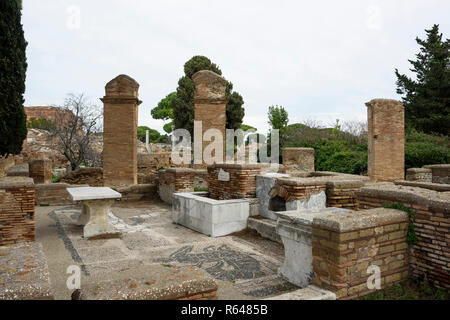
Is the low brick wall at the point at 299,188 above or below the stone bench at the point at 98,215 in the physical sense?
above

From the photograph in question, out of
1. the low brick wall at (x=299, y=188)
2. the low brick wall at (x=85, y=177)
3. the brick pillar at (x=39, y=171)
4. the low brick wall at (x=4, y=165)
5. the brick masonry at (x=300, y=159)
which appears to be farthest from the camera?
the brick masonry at (x=300, y=159)

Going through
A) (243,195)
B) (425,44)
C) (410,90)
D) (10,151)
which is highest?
(425,44)

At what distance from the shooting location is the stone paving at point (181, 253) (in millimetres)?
3977

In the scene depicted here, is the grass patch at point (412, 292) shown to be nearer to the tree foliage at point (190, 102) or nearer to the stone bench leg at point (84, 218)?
the stone bench leg at point (84, 218)

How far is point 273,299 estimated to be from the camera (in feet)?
9.06

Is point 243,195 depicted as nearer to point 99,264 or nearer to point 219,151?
point 99,264

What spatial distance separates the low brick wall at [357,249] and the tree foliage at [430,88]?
18409 mm

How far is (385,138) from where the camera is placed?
37.4 feet

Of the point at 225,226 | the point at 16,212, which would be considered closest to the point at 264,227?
the point at 225,226

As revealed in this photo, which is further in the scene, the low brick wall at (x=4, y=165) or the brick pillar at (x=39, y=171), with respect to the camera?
the brick pillar at (x=39, y=171)


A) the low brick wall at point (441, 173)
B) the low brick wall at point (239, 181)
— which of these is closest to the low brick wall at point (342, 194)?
the low brick wall at point (239, 181)

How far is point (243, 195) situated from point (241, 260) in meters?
2.10
